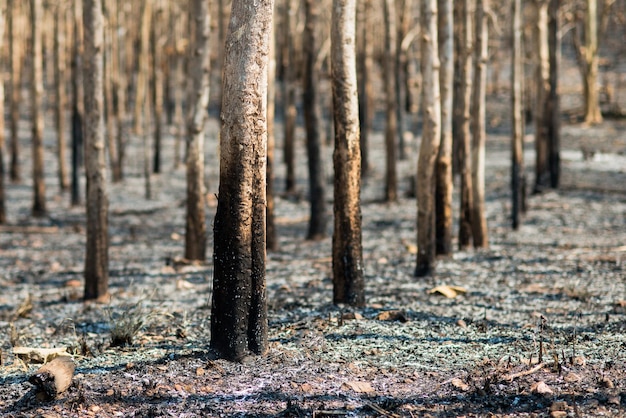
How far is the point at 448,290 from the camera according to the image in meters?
8.12

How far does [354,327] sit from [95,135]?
362 centimetres

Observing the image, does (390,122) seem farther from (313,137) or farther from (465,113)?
(465,113)

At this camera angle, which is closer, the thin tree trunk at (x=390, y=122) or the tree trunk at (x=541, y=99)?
the tree trunk at (x=541, y=99)

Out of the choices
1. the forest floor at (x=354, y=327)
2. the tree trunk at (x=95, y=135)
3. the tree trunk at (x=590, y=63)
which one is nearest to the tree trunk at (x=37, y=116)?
the forest floor at (x=354, y=327)

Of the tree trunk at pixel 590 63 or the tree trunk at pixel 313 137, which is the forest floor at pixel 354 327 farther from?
the tree trunk at pixel 590 63

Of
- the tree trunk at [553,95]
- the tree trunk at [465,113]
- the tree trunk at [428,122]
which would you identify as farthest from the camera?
the tree trunk at [553,95]

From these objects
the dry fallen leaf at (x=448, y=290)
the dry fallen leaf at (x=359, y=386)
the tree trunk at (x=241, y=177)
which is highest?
the tree trunk at (x=241, y=177)

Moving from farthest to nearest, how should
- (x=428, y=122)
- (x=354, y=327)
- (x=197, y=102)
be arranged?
1. (x=197, y=102)
2. (x=428, y=122)
3. (x=354, y=327)

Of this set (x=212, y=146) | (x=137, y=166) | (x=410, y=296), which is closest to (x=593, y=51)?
(x=212, y=146)

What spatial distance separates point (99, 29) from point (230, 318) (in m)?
4.18

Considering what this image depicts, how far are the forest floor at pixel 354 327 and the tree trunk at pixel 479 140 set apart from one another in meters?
0.39

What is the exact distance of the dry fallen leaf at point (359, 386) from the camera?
16.1 feet

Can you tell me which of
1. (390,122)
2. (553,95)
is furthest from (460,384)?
(553,95)

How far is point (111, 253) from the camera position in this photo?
12250 mm
